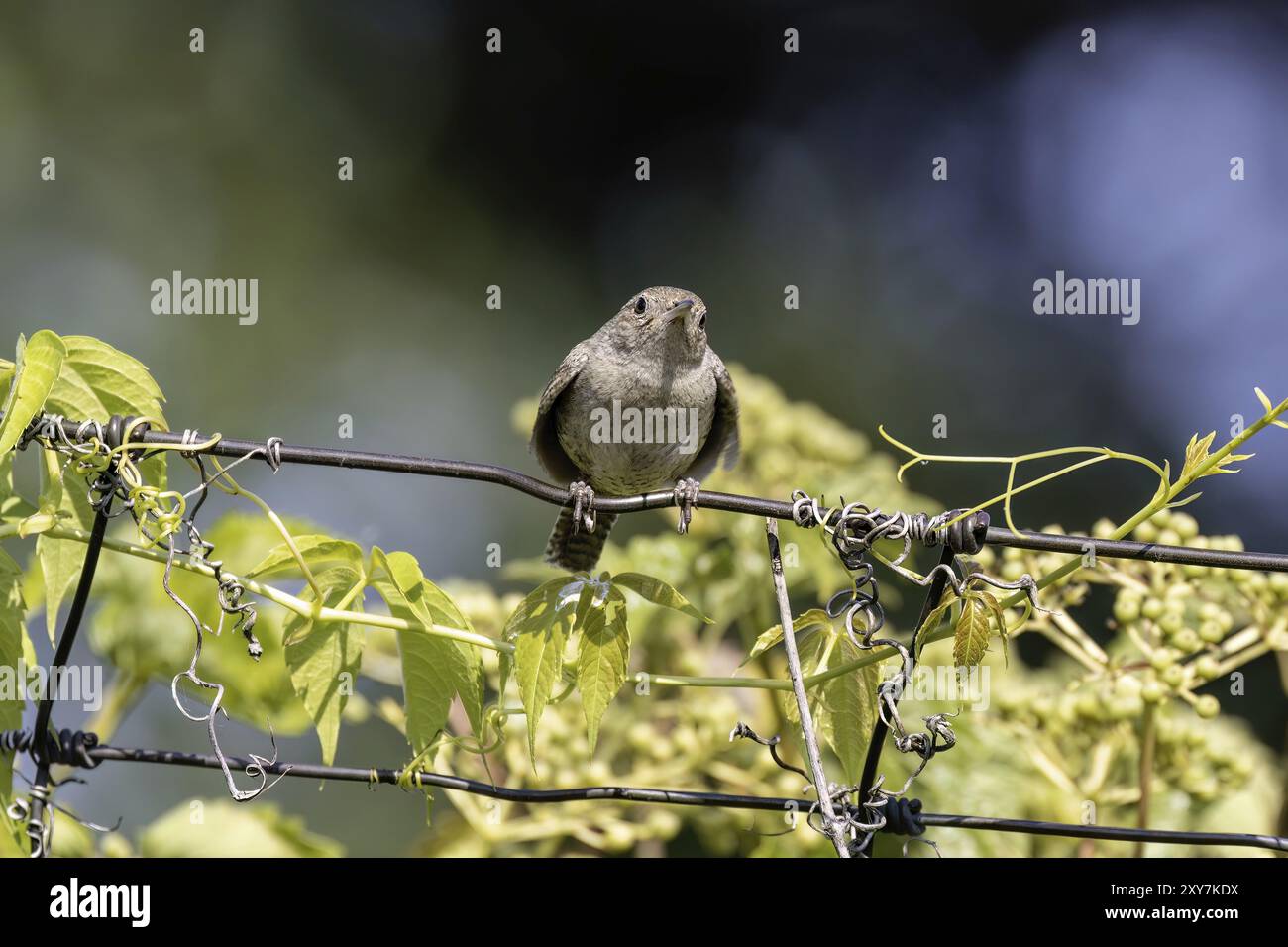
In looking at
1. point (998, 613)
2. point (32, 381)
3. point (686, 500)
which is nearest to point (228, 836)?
point (32, 381)

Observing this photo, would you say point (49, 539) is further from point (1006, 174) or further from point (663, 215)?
point (1006, 174)

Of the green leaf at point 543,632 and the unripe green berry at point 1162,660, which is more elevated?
the green leaf at point 543,632

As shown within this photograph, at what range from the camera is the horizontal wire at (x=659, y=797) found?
1854mm

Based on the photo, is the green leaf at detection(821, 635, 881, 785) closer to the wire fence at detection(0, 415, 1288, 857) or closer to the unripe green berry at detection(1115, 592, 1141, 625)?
the wire fence at detection(0, 415, 1288, 857)

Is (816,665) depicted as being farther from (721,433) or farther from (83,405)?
(721,433)

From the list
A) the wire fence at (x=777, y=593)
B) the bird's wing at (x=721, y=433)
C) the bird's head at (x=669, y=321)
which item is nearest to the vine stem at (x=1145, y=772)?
the wire fence at (x=777, y=593)

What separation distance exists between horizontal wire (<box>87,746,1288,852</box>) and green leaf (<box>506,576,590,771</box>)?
0.47 ft

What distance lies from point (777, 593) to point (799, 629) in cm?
22

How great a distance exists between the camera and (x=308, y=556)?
74.7 inches

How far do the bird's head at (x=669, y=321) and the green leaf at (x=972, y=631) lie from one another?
7.80 ft

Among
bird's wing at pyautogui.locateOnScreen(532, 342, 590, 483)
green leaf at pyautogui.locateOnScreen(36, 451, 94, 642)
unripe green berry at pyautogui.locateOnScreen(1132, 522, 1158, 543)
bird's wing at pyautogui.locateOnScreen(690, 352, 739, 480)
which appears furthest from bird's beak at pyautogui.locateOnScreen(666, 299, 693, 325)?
green leaf at pyautogui.locateOnScreen(36, 451, 94, 642)

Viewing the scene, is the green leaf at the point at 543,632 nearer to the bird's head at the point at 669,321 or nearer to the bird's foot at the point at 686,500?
the bird's foot at the point at 686,500

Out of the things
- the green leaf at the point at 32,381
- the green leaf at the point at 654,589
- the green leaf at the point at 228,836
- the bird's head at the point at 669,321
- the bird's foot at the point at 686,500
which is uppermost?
the bird's head at the point at 669,321
